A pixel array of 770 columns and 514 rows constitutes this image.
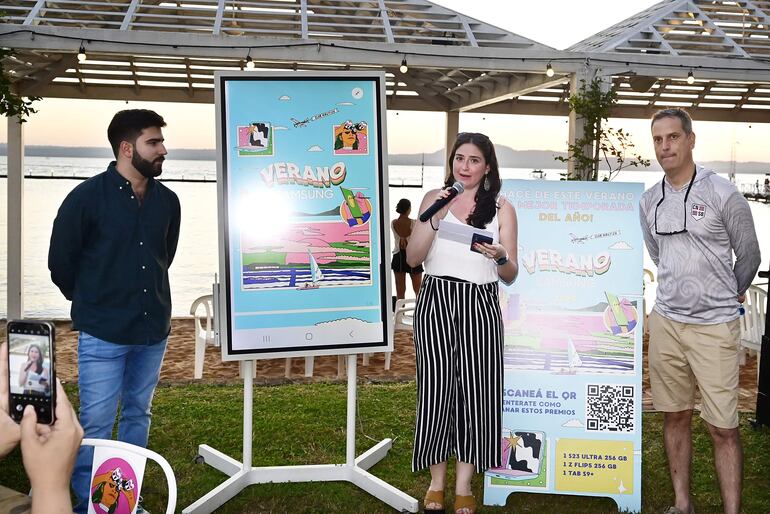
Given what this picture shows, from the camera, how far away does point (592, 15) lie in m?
10.7

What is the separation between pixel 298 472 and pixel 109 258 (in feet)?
4.56

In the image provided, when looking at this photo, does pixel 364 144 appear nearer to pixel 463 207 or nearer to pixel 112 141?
pixel 463 207

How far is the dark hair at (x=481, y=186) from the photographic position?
3113mm

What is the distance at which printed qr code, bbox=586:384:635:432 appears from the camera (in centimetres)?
341

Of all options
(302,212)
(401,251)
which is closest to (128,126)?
(302,212)

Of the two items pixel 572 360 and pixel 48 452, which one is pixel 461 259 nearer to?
pixel 572 360

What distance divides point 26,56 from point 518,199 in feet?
24.8

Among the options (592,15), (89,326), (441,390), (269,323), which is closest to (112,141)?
(89,326)

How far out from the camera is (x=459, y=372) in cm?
318

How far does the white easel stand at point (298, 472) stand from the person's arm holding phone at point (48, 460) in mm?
2156

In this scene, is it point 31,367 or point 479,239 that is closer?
point 31,367

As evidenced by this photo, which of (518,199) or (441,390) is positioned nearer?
(441,390)

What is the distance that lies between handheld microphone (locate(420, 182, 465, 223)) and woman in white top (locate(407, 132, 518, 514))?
5.2 inches

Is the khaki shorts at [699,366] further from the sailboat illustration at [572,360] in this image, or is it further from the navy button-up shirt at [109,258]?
the navy button-up shirt at [109,258]
